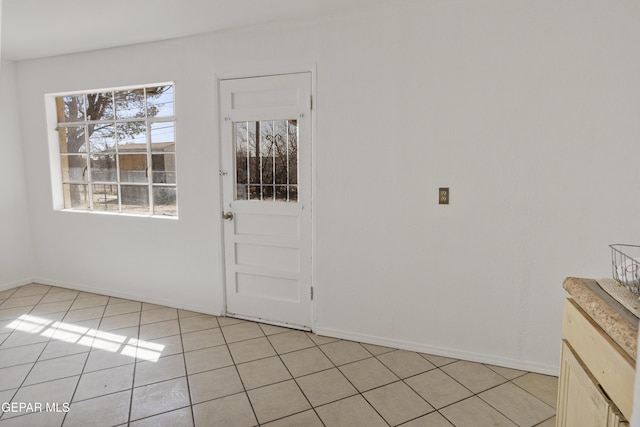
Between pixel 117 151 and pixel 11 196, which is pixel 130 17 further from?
pixel 11 196

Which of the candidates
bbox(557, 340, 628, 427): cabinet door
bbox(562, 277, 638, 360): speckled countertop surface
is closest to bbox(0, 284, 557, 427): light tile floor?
bbox(557, 340, 628, 427): cabinet door

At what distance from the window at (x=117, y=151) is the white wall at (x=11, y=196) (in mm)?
427

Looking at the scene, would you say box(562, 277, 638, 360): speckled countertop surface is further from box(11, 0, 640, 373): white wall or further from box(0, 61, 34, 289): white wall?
box(0, 61, 34, 289): white wall

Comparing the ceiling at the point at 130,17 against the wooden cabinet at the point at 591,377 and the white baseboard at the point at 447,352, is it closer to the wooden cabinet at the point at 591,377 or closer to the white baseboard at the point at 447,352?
the wooden cabinet at the point at 591,377

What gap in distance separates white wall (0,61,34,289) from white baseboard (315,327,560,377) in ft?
11.7

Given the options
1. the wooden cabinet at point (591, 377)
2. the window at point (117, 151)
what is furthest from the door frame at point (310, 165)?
the wooden cabinet at point (591, 377)

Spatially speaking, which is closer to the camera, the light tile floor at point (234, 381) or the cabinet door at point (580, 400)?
the cabinet door at point (580, 400)

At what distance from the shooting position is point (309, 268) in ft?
9.77

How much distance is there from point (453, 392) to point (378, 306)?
2.52ft

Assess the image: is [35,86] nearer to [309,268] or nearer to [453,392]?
[309,268]

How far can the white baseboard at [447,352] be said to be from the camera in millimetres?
2402

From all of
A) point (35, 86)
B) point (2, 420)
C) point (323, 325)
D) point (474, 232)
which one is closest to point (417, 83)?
point (474, 232)

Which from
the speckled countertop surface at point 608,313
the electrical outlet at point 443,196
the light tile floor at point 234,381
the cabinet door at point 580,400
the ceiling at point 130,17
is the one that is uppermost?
the ceiling at point 130,17

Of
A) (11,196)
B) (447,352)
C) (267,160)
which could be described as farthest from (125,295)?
(447,352)
